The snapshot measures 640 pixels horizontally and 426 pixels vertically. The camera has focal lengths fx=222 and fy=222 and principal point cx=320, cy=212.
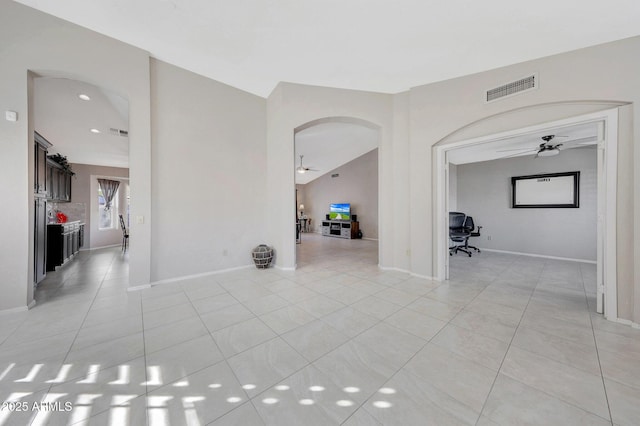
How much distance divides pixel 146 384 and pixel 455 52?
4396 mm

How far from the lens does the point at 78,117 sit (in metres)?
4.23

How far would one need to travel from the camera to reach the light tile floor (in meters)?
1.24

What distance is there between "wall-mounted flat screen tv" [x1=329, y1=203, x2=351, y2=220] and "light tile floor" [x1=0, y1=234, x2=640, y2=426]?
6329mm

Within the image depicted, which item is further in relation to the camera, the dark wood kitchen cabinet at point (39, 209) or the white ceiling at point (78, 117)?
the white ceiling at point (78, 117)

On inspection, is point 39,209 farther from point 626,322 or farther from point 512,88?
point 626,322

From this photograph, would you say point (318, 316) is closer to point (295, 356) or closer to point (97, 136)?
point (295, 356)

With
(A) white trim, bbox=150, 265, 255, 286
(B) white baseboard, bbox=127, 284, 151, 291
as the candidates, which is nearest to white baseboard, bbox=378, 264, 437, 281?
(A) white trim, bbox=150, 265, 255, 286

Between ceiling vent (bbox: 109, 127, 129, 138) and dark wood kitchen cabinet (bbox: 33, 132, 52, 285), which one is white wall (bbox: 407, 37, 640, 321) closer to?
dark wood kitchen cabinet (bbox: 33, 132, 52, 285)

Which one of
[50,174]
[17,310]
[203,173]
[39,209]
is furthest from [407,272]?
[50,174]

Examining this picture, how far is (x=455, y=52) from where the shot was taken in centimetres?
278

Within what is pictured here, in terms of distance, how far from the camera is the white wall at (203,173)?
334 centimetres

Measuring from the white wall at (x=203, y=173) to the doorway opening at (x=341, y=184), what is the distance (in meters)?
2.65

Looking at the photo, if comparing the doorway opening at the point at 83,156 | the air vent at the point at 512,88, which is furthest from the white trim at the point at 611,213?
the doorway opening at the point at 83,156

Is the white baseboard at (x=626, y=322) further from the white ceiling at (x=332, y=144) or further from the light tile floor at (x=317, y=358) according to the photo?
the white ceiling at (x=332, y=144)
